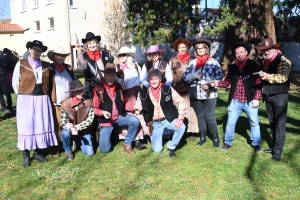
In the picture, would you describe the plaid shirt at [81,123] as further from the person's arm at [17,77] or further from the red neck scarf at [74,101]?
the person's arm at [17,77]

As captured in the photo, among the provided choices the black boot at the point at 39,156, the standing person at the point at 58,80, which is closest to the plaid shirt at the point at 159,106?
the standing person at the point at 58,80

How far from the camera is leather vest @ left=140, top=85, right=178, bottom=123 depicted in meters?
4.72

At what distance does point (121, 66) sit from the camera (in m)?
5.23

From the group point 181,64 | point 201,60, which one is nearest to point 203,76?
point 201,60

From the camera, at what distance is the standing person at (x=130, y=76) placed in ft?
16.8

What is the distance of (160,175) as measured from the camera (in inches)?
162

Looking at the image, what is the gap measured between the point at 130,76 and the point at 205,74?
126 centimetres

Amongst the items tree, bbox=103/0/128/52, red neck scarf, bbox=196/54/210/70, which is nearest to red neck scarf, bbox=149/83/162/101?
Answer: red neck scarf, bbox=196/54/210/70

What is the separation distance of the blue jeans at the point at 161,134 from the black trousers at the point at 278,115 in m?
1.35

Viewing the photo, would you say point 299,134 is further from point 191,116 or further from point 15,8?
point 15,8

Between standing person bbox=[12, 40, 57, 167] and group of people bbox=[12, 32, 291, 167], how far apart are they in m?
0.01

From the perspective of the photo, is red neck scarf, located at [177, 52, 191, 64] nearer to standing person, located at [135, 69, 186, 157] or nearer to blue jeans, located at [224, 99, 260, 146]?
standing person, located at [135, 69, 186, 157]

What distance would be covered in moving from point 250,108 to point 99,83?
243 cm

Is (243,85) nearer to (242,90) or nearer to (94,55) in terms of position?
(242,90)
